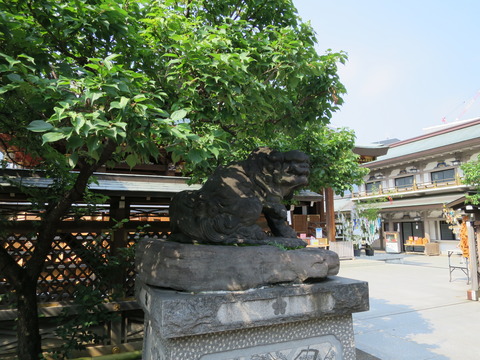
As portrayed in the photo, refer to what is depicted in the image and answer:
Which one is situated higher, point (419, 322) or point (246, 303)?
point (246, 303)

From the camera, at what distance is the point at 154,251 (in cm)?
253

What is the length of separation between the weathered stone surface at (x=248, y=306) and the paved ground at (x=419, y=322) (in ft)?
4.31

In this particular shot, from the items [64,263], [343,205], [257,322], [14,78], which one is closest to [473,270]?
[257,322]

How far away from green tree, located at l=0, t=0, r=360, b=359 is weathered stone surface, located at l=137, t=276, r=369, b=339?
3.08 ft

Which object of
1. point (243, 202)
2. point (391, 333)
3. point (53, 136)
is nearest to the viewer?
point (53, 136)

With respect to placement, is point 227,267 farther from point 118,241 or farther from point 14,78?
point 118,241

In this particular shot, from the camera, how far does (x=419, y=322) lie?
5.48 metres

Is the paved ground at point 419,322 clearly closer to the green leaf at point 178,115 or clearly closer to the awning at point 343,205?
the green leaf at point 178,115

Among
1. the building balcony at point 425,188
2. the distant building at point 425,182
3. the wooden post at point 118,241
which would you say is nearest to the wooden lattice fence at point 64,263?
the wooden post at point 118,241

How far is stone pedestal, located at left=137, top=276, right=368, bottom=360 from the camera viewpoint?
6.77ft

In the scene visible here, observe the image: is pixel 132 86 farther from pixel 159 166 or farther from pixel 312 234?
pixel 312 234

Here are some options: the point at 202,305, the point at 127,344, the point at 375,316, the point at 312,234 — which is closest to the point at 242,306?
the point at 202,305

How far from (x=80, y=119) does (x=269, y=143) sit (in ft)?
11.0

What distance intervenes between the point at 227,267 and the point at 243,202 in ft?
1.78
